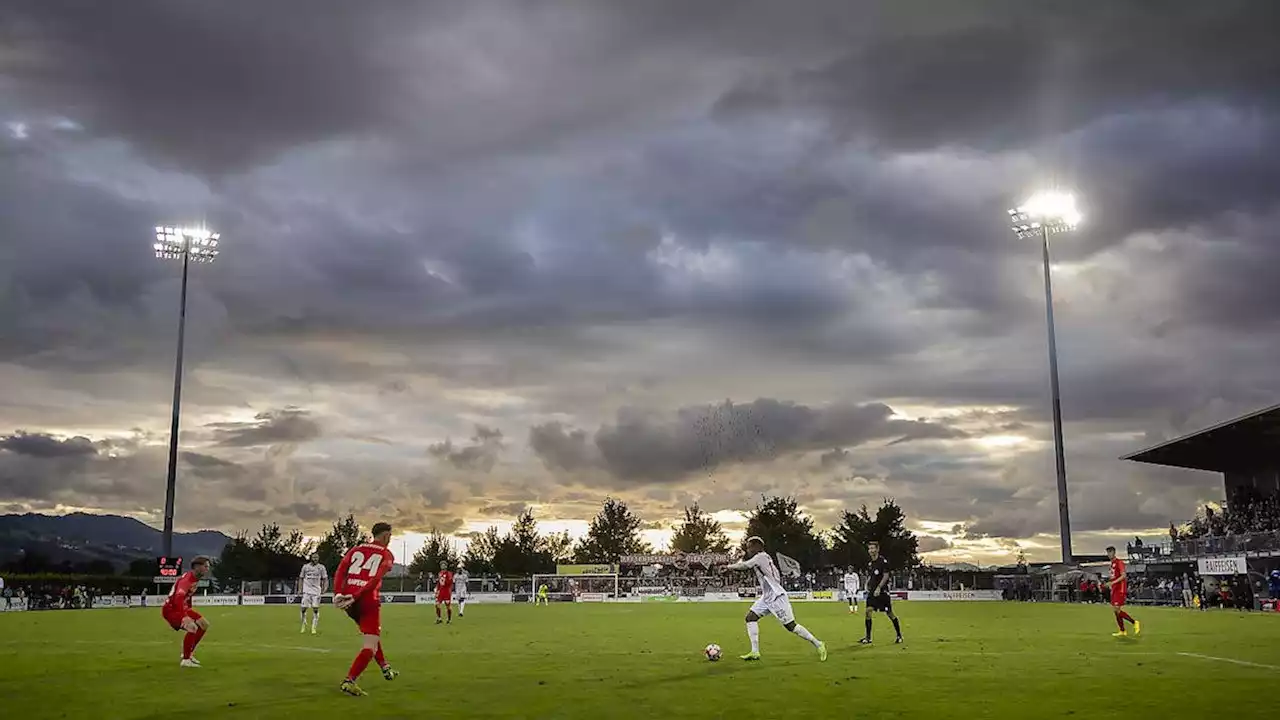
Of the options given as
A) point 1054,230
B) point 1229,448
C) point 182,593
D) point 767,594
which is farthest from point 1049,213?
point 182,593

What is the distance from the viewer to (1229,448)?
63094mm

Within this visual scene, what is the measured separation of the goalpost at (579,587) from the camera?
75062 mm

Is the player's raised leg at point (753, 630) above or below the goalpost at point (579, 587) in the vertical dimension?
above

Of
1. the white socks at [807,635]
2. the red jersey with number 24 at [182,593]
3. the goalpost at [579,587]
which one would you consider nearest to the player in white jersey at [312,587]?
the red jersey with number 24 at [182,593]

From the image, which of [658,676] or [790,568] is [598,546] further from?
[658,676]

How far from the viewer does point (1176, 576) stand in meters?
62.8

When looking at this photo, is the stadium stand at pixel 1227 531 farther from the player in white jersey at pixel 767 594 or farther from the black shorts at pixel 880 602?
the player in white jersey at pixel 767 594

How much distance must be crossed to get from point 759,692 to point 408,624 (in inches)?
990

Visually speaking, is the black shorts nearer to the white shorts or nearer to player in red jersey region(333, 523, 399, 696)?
the white shorts

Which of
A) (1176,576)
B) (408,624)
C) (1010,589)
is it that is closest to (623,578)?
(1010,589)

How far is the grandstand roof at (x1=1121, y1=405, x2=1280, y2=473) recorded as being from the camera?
182 ft

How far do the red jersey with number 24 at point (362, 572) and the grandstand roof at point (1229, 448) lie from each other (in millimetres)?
50334

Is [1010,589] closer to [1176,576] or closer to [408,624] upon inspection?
[1176,576]

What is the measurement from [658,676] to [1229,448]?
58665mm
